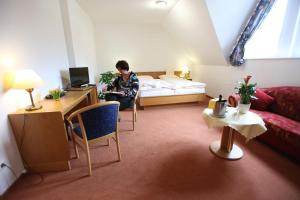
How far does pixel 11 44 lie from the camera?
1.75 m

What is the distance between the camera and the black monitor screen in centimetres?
294

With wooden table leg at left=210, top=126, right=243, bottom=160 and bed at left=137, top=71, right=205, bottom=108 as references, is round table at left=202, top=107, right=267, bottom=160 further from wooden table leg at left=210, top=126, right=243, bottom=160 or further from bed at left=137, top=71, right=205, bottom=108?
bed at left=137, top=71, right=205, bottom=108

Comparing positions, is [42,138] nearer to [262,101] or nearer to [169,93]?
[169,93]

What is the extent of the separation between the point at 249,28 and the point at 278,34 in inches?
20.9

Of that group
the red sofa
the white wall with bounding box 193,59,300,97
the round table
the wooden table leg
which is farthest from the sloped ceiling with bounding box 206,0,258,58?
the wooden table leg

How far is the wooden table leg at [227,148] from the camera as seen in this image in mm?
2020

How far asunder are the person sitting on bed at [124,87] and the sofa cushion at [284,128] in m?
2.08

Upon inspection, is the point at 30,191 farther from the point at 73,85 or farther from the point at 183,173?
the point at 73,85

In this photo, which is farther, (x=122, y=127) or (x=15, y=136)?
(x=122, y=127)

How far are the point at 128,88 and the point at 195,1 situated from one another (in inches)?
81.2

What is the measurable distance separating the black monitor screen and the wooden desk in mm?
1236

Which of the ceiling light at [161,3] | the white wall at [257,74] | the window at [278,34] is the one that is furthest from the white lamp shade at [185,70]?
the ceiling light at [161,3]

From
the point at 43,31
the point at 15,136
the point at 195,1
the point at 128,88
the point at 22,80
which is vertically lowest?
the point at 15,136

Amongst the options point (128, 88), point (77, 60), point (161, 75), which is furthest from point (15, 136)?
point (161, 75)
